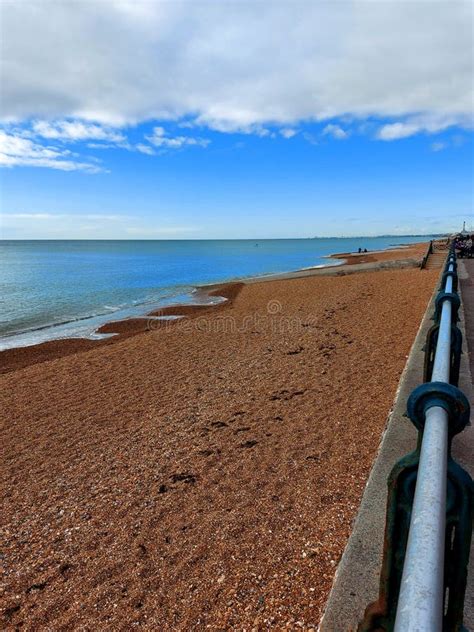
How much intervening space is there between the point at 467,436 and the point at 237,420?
3629mm

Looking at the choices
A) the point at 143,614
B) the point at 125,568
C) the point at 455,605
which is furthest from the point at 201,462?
the point at 455,605

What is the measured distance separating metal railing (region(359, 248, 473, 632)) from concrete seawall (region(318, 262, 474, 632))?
94 cm

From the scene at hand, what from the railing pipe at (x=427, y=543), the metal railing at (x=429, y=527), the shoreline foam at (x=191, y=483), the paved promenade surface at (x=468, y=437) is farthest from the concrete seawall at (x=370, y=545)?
the railing pipe at (x=427, y=543)

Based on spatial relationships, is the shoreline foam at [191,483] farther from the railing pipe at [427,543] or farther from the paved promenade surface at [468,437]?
the railing pipe at [427,543]

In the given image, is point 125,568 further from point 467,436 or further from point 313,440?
point 467,436

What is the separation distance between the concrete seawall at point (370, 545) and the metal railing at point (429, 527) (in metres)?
A: 0.94

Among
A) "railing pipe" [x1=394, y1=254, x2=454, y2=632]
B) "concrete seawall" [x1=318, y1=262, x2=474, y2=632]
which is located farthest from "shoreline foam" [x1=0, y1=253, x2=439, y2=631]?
"railing pipe" [x1=394, y1=254, x2=454, y2=632]

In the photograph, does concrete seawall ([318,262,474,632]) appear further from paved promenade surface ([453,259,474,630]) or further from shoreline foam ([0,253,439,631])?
shoreline foam ([0,253,439,631])

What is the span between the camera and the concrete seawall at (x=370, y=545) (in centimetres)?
213

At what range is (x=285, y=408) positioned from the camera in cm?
670

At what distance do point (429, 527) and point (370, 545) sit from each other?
6.16 ft

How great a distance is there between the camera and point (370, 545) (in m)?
2.51

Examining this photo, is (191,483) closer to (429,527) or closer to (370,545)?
(370,545)

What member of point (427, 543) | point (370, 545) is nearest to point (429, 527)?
point (427, 543)
